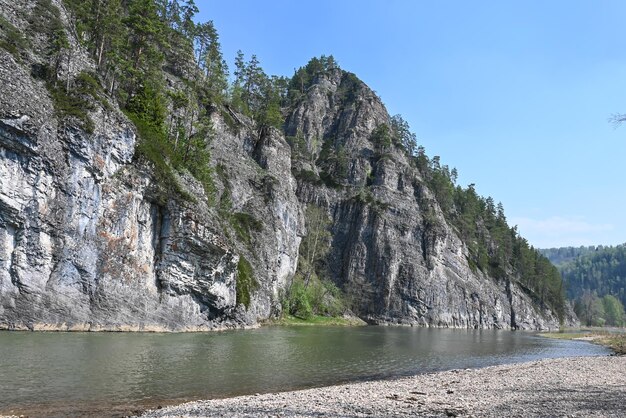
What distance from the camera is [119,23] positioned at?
5450 centimetres

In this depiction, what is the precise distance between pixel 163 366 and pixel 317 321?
55133 mm

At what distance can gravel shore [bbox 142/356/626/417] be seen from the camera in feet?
47.2

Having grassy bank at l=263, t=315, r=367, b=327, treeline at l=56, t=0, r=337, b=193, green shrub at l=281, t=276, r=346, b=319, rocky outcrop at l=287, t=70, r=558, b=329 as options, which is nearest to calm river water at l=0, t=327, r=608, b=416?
treeline at l=56, t=0, r=337, b=193

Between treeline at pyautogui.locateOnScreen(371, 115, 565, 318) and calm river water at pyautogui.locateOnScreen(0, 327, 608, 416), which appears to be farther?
treeline at pyautogui.locateOnScreen(371, 115, 565, 318)

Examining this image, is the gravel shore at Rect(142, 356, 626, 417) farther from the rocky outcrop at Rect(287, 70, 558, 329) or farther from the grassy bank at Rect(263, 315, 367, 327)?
the rocky outcrop at Rect(287, 70, 558, 329)

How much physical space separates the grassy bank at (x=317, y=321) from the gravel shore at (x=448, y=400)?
45331 millimetres

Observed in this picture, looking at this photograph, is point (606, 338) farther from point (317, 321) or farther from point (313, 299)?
point (313, 299)

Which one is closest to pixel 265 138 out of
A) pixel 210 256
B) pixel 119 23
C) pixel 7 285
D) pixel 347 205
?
pixel 347 205

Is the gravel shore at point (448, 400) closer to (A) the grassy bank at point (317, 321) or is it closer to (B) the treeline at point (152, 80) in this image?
(B) the treeline at point (152, 80)

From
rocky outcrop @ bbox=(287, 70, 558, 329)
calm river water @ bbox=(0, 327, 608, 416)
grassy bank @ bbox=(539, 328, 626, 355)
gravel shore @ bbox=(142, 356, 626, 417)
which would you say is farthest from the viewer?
rocky outcrop @ bbox=(287, 70, 558, 329)

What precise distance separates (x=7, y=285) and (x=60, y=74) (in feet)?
69.1

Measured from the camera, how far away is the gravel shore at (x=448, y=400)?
47.2 feet

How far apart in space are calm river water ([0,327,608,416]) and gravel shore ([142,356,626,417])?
3.29m

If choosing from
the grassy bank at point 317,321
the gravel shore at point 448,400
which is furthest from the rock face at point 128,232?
the gravel shore at point 448,400
